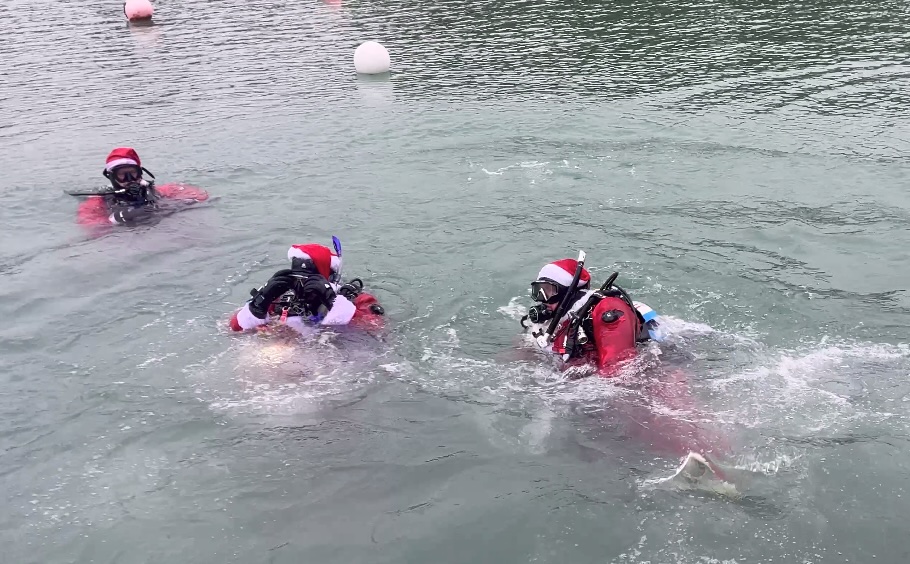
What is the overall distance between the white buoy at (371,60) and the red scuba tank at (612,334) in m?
18.2

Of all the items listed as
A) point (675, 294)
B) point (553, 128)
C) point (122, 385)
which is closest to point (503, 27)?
point (553, 128)

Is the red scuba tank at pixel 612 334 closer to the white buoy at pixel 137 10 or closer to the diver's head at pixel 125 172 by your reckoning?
the diver's head at pixel 125 172

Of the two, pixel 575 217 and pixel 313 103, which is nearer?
pixel 575 217

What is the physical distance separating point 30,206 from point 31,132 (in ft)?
19.6

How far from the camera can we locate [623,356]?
8.06 metres

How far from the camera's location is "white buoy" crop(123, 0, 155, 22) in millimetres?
33969

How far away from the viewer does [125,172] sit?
44.1ft

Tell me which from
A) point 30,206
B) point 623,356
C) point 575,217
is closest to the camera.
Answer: point 623,356

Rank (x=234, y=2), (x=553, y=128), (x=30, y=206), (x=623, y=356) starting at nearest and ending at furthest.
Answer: (x=623, y=356)
(x=30, y=206)
(x=553, y=128)
(x=234, y=2)

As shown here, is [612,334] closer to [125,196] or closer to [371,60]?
[125,196]

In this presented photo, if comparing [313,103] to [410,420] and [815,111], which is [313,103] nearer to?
[815,111]

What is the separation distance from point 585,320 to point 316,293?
3.08 metres

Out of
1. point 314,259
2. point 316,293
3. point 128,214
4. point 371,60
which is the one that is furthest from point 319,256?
point 371,60

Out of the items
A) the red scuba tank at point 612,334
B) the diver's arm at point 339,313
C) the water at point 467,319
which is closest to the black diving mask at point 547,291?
the red scuba tank at point 612,334
